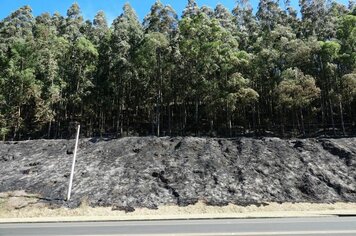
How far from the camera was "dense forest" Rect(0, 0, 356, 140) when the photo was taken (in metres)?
30.1

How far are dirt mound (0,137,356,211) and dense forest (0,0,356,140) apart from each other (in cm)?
630

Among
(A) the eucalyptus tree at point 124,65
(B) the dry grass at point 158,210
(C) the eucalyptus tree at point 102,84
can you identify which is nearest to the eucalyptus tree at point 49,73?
(C) the eucalyptus tree at point 102,84

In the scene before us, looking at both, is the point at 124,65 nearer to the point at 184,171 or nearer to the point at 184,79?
the point at 184,79

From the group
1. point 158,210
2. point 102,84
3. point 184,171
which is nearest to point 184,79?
point 102,84

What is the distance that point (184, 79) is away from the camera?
3278cm

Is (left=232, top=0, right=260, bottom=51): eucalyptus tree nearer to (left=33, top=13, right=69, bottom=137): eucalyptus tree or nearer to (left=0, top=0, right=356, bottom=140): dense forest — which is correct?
(left=0, top=0, right=356, bottom=140): dense forest

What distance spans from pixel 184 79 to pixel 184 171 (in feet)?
44.5

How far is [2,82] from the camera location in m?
30.4

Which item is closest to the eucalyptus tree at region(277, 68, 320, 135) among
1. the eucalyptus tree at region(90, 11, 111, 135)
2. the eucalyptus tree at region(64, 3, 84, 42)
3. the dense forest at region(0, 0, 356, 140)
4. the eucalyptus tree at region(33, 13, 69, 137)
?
the dense forest at region(0, 0, 356, 140)

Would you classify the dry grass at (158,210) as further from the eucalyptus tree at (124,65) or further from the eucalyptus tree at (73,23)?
the eucalyptus tree at (73,23)

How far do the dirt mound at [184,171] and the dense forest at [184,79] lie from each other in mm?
6298

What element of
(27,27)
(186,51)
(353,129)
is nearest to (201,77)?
(186,51)

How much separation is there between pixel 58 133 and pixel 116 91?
6583mm

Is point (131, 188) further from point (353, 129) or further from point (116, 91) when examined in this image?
point (353, 129)
